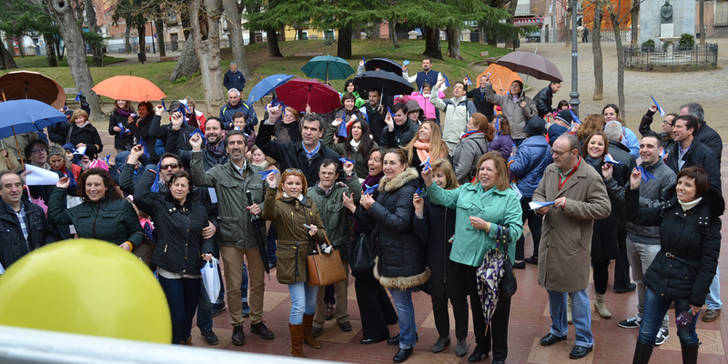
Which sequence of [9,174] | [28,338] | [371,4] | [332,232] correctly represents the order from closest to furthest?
[28,338] < [9,174] < [332,232] < [371,4]

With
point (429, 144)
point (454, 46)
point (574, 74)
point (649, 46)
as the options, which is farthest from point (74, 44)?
point (649, 46)

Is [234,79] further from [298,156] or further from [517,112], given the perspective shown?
[298,156]

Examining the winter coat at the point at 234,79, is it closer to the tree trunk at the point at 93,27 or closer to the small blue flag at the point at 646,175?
the small blue flag at the point at 646,175

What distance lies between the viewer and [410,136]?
841 cm

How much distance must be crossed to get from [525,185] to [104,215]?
4602 millimetres

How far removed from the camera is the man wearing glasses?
5070 mm

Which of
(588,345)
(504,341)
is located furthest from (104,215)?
(588,345)

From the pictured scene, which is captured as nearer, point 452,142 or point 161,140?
point 161,140

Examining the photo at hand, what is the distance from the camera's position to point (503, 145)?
7.86 m

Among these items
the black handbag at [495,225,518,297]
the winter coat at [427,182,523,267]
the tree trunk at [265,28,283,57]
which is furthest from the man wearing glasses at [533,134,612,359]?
the tree trunk at [265,28,283,57]

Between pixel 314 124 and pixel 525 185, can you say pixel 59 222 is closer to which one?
pixel 314 124

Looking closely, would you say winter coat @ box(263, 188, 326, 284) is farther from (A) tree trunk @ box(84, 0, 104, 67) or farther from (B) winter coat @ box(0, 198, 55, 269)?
(A) tree trunk @ box(84, 0, 104, 67)

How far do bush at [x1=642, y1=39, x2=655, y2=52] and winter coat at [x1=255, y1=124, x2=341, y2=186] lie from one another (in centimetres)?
3464

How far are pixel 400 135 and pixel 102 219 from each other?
429 cm
